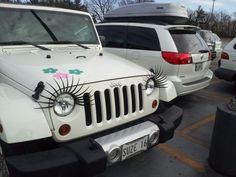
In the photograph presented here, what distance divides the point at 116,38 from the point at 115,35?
88mm

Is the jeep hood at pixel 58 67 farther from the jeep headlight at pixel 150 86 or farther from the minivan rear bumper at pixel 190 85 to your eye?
the minivan rear bumper at pixel 190 85

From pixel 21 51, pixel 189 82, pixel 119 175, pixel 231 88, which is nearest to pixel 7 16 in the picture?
pixel 21 51

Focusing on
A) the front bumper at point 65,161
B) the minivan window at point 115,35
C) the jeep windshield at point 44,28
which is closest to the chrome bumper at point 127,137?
the front bumper at point 65,161

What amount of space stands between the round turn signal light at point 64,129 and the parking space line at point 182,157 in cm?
195

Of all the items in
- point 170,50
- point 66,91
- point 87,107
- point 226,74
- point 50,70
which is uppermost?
point 50,70

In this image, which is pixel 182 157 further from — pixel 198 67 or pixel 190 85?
pixel 198 67

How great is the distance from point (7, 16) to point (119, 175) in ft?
7.86

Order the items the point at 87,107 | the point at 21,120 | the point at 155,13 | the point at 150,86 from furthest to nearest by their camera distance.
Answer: the point at 155,13 < the point at 150,86 < the point at 87,107 < the point at 21,120

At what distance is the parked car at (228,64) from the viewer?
7.25m

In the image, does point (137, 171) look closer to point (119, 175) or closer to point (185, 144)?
point (119, 175)

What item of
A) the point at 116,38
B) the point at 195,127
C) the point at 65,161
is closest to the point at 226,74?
the point at 195,127

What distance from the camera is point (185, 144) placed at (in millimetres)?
4352

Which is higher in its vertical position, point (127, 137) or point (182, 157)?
point (127, 137)

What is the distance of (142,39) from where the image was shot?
6152 millimetres
